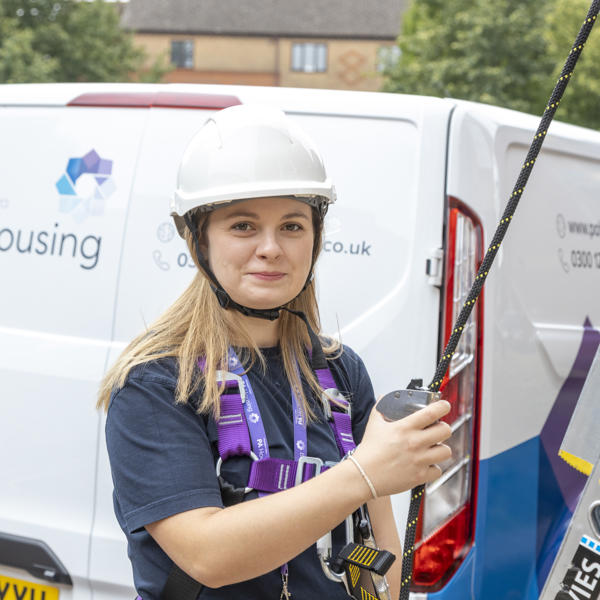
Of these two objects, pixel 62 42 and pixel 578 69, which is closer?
pixel 578 69

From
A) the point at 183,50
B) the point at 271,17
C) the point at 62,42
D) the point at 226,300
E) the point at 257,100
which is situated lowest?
the point at 226,300

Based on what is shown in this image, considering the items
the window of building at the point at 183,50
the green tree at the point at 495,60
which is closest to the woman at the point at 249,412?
the green tree at the point at 495,60

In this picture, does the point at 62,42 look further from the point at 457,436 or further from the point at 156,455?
the point at 156,455

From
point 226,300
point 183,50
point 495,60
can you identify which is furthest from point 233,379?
point 183,50

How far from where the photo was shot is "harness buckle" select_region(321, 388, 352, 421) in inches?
74.9

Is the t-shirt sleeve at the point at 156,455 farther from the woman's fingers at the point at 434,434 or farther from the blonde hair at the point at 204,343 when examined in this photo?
the woman's fingers at the point at 434,434

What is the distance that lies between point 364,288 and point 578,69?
20007 millimetres

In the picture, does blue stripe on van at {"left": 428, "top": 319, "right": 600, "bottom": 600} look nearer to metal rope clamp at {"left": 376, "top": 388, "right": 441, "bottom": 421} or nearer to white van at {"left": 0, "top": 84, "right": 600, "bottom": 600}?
white van at {"left": 0, "top": 84, "right": 600, "bottom": 600}

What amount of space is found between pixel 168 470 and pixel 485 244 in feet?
4.55

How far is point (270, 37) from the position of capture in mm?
47906

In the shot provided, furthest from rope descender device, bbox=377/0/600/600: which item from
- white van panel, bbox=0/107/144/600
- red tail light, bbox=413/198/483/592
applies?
white van panel, bbox=0/107/144/600

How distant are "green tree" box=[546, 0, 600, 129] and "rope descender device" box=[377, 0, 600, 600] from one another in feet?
65.0

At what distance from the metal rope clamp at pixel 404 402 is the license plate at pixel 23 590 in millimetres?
1941

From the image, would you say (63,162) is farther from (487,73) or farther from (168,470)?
(487,73)
